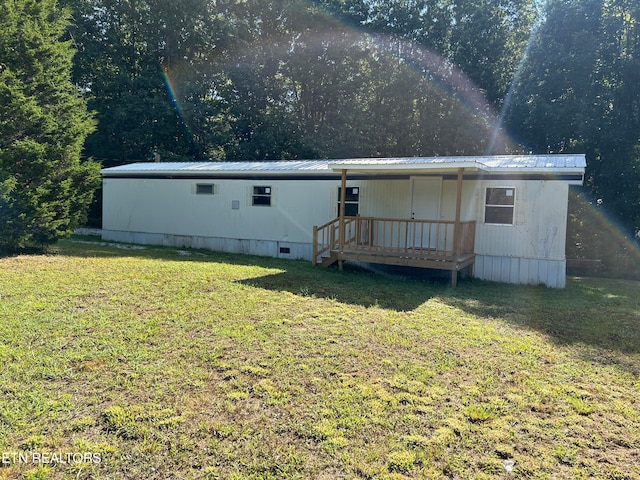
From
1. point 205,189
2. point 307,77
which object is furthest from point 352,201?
point 307,77

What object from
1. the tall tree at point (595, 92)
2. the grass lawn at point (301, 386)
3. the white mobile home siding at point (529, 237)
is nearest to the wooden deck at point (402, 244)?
the white mobile home siding at point (529, 237)

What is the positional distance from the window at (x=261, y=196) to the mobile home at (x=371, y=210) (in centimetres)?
3

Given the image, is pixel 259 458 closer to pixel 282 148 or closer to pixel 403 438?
pixel 403 438

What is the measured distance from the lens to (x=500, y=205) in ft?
30.3

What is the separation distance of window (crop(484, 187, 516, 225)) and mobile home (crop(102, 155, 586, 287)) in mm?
21

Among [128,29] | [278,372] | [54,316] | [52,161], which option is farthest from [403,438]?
[128,29]

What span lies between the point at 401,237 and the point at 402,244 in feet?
0.53

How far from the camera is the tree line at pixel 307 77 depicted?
63.4 feet

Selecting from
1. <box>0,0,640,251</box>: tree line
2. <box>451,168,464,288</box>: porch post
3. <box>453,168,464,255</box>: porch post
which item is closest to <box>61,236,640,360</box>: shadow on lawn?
<box>451,168,464,288</box>: porch post

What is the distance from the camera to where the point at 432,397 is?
142 inches

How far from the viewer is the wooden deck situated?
27.5 feet

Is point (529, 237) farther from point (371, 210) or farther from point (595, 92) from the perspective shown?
point (595, 92)

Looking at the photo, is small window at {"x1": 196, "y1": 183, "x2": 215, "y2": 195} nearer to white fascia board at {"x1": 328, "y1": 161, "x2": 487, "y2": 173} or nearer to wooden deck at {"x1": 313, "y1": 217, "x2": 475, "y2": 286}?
wooden deck at {"x1": 313, "y1": 217, "x2": 475, "y2": 286}

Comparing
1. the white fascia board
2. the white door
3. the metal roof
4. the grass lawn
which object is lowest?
the grass lawn
